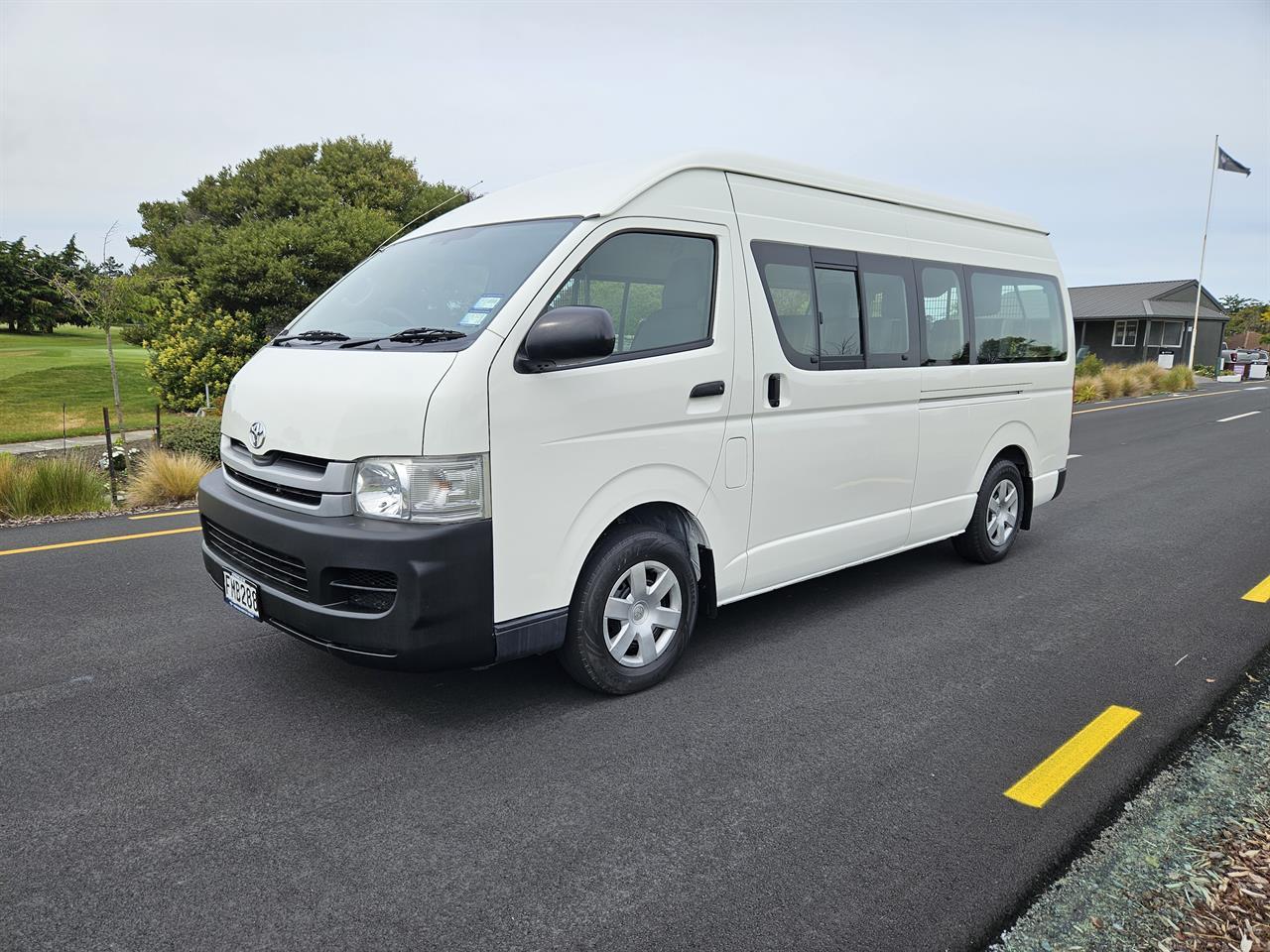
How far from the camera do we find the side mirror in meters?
3.38

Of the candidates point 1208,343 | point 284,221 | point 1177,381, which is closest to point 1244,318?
point 1208,343

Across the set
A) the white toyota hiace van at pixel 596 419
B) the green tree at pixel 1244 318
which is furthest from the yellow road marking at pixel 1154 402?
the green tree at pixel 1244 318

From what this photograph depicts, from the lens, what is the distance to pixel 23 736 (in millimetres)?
3555

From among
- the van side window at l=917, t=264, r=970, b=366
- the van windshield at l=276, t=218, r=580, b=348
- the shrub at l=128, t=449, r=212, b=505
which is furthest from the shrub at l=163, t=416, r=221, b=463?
the van side window at l=917, t=264, r=970, b=366

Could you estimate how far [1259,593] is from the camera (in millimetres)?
5680

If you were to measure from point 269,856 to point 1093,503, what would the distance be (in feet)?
27.0

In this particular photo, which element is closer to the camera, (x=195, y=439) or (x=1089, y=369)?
(x=195, y=439)

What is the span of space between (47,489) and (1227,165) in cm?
4231

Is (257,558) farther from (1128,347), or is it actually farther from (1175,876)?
(1128,347)

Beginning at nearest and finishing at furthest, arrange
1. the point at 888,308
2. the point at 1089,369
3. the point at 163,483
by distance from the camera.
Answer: the point at 888,308, the point at 163,483, the point at 1089,369

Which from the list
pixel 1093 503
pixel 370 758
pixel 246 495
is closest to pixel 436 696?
pixel 370 758

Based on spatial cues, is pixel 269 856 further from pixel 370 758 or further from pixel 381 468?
pixel 381 468

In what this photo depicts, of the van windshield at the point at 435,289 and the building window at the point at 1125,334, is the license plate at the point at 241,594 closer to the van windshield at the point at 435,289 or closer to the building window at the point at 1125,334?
the van windshield at the point at 435,289

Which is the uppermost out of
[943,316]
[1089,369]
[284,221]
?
[284,221]
